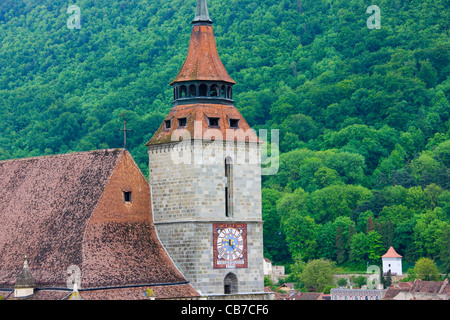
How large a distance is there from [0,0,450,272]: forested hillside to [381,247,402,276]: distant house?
2.07 metres

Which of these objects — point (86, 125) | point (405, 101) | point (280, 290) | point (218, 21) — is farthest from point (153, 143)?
point (218, 21)

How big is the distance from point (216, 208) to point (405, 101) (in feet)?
383

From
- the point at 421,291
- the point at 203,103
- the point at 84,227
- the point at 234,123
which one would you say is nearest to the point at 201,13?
the point at 203,103

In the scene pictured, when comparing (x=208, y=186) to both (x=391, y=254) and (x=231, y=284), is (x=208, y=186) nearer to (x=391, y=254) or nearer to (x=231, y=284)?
(x=231, y=284)

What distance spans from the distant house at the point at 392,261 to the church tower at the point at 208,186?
2684 inches

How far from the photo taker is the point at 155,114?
136750 mm

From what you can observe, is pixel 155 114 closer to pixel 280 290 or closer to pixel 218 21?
pixel 280 290

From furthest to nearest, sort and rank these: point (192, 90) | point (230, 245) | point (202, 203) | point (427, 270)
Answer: point (427, 270)
point (192, 90)
point (230, 245)
point (202, 203)

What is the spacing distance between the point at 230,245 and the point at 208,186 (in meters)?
2.96

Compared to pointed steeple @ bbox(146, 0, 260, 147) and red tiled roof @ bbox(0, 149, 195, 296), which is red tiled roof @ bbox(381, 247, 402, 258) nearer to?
pointed steeple @ bbox(146, 0, 260, 147)

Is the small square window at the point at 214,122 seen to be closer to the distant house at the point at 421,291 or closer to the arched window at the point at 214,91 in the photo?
the arched window at the point at 214,91

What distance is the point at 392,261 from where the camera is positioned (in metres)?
122

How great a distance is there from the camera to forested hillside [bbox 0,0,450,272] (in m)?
128

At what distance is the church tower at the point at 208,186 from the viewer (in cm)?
5262
